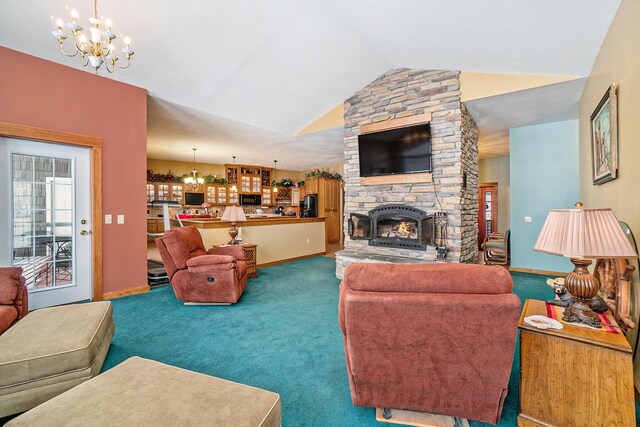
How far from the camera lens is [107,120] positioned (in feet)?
12.2

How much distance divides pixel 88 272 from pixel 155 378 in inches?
128

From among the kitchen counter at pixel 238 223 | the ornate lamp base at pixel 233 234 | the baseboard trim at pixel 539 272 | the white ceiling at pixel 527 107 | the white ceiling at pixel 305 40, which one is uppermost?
the white ceiling at pixel 305 40

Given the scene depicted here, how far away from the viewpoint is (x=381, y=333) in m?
1.43

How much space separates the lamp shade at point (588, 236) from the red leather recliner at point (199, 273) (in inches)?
121

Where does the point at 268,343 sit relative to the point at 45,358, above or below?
below

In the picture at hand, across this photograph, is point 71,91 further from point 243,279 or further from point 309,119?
point 309,119

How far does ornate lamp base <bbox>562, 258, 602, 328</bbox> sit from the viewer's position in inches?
58.9

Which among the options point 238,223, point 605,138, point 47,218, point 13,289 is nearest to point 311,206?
point 238,223

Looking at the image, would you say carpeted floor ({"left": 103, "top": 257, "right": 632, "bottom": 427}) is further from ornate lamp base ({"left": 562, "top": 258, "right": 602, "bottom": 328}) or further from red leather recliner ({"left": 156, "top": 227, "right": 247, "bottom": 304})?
ornate lamp base ({"left": 562, "top": 258, "right": 602, "bottom": 328})

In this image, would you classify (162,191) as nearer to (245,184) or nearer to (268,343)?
(245,184)

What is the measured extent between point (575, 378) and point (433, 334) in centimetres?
73

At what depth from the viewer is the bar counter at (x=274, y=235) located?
204 inches

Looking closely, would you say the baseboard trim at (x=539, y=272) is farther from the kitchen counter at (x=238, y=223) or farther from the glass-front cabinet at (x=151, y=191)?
the glass-front cabinet at (x=151, y=191)

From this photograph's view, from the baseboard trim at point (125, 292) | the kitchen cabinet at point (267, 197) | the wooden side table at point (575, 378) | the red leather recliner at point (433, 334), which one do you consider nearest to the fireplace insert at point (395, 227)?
the wooden side table at point (575, 378)
